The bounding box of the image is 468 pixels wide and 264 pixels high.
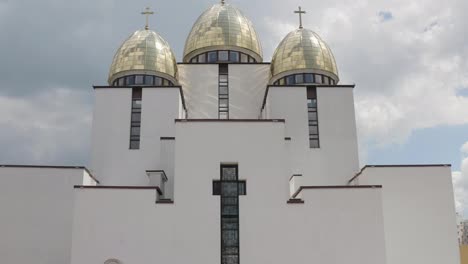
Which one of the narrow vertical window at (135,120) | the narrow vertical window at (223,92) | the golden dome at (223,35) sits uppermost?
the golden dome at (223,35)

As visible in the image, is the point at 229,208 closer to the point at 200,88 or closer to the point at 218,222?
the point at 218,222

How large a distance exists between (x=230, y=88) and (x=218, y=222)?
41.5 ft

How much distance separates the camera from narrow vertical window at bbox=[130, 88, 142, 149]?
26.5 m

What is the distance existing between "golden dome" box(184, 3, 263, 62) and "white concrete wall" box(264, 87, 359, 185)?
5496 mm

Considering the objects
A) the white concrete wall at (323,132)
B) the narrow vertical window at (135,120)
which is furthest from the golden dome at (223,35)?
the narrow vertical window at (135,120)

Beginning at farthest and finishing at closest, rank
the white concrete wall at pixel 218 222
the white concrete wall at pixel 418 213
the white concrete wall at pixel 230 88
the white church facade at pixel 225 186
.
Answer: the white concrete wall at pixel 230 88, the white concrete wall at pixel 418 213, the white church facade at pixel 225 186, the white concrete wall at pixel 218 222

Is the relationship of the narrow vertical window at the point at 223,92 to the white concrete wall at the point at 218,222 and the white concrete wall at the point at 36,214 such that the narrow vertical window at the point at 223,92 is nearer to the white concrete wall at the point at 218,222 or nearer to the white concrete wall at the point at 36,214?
the white concrete wall at the point at 36,214

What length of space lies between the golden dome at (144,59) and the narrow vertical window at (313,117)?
7844mm

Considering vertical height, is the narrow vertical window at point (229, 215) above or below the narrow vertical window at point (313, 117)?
below

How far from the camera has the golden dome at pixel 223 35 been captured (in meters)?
31.2

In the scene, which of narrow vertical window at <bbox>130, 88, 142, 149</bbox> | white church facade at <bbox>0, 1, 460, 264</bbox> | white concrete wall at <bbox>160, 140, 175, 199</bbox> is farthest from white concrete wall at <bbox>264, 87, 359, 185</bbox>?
narrow vertical window at <bbox>130, 88, 142, 149</bbox>

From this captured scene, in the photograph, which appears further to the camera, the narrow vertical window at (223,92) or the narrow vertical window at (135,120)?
the narrow vertical window at (223,92)

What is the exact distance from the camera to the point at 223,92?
1187 inches

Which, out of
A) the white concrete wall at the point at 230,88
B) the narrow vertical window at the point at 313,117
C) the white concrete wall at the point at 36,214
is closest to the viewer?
the white concrete wall at the point at 36,214
